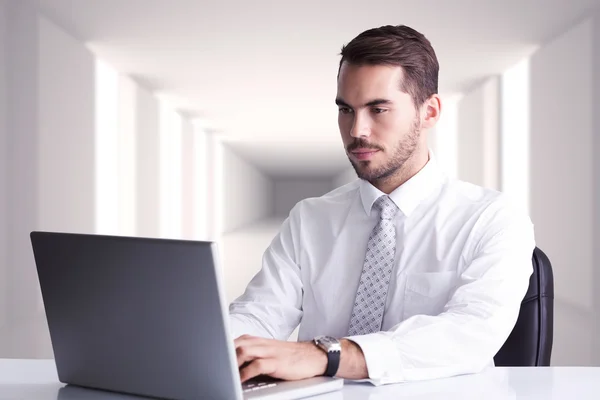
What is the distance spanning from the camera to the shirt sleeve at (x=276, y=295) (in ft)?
6.24

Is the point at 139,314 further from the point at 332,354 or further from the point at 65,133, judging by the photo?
the point at 65,133

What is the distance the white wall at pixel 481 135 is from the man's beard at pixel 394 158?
900 centimetres

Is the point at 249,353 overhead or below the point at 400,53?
below

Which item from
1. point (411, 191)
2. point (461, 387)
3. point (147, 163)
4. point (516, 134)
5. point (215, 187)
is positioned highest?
point (516, 134)

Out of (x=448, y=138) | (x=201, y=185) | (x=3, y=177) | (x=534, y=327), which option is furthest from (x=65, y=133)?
(x=201, y=185)

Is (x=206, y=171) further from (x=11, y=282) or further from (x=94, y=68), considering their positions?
(x=11, y=282)

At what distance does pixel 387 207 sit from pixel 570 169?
243 inches

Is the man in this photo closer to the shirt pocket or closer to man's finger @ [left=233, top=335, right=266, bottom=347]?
the shirt pocket

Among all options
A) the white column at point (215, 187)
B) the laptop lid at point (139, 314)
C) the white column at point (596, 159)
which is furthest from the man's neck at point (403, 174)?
the white column at point (215, 187)

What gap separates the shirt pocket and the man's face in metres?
0.29

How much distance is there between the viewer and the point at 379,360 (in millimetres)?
1353

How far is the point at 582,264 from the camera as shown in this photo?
7.22 metres

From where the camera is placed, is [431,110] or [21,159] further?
[21,159]

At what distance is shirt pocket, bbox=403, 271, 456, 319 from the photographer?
71.5 inches
